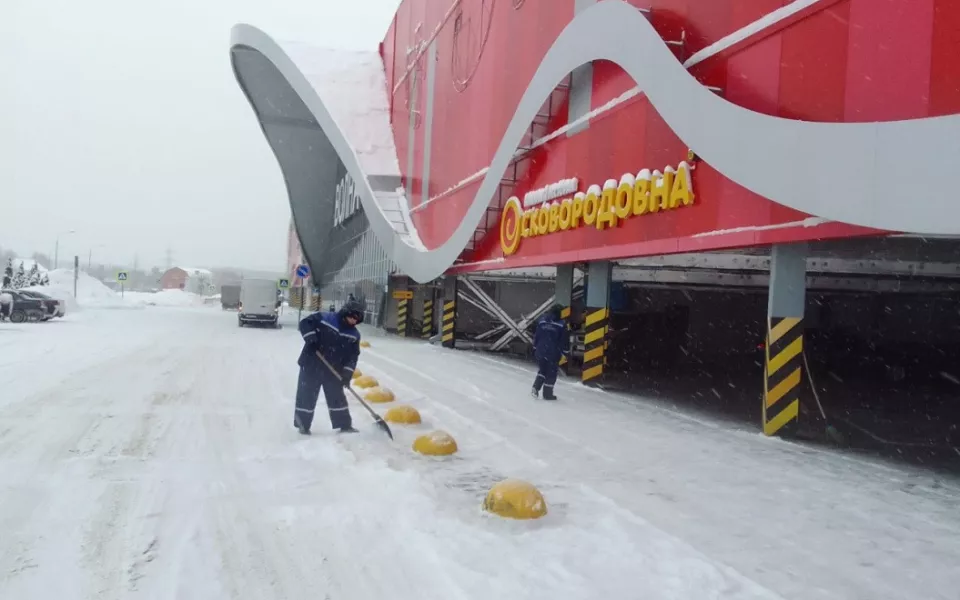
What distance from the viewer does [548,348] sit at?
1187 centimetres

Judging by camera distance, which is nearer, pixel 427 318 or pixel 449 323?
pixel 449 323

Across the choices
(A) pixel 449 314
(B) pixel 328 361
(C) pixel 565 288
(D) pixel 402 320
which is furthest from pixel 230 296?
(B) pixel 328 361

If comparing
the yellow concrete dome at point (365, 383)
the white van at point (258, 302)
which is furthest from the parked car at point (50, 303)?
the yellow concrete dome at point (365, 383)

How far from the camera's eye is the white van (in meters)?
33.6

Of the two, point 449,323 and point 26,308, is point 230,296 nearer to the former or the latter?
point 26,308

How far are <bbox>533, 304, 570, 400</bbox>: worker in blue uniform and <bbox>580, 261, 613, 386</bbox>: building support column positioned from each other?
2.37 m

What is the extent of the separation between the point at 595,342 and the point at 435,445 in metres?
7.58

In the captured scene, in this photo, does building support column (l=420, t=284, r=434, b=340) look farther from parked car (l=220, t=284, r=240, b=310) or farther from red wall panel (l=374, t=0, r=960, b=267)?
parked car (l=220, t=284, r=240, b=310)

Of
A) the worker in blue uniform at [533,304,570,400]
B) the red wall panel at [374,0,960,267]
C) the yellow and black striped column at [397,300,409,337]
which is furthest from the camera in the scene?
the yellow and black striped column at [397,300,409,337]

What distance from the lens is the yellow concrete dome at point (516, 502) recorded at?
212 inches

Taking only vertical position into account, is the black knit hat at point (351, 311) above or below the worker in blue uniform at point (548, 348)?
above

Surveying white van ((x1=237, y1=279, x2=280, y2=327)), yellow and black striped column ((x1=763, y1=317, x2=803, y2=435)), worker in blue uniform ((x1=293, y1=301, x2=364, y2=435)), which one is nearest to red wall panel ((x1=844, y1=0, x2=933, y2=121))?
yellow and black striped column ((x1=763, y1=317, x2=803, y2=435))

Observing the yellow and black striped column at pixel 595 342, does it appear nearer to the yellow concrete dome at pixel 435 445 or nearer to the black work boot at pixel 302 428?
the yellow concrete dome at pixel 435 445

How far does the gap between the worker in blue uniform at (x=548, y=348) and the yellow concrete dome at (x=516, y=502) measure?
251 inches
